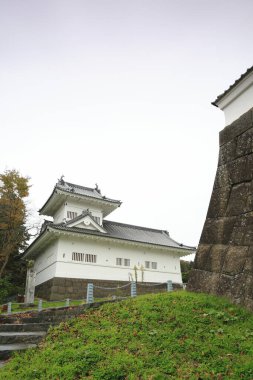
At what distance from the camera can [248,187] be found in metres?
6.96

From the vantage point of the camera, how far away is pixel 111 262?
2203 cm

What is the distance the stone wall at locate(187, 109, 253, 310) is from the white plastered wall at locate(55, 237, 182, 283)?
45.0 ft

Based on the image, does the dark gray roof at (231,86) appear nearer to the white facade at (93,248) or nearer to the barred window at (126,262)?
the white facade at (93,248)

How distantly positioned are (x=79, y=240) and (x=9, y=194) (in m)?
9.32

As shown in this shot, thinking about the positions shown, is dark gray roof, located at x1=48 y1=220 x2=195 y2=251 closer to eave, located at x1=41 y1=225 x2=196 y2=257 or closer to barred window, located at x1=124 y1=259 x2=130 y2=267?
eave, located at x1=41 y1=225 x2=196 y2=257

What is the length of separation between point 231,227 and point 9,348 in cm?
577

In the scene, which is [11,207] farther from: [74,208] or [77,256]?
[77,256]

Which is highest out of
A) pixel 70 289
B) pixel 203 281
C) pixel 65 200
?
pixel 65 200

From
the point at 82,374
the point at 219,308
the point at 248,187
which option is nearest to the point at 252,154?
the point at 248,187

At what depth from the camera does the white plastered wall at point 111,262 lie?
20.0m

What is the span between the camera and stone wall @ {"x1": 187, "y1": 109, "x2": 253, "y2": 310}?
634cm

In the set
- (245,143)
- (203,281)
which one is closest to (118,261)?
(203,281)

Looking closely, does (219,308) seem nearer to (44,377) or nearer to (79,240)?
(44,377)

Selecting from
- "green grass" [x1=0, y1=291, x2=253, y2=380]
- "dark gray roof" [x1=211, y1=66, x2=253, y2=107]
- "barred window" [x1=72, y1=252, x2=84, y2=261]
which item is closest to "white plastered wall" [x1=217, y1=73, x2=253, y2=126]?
"dark gray roof" [x1=211, y1=66, x2=253, y2=107]
